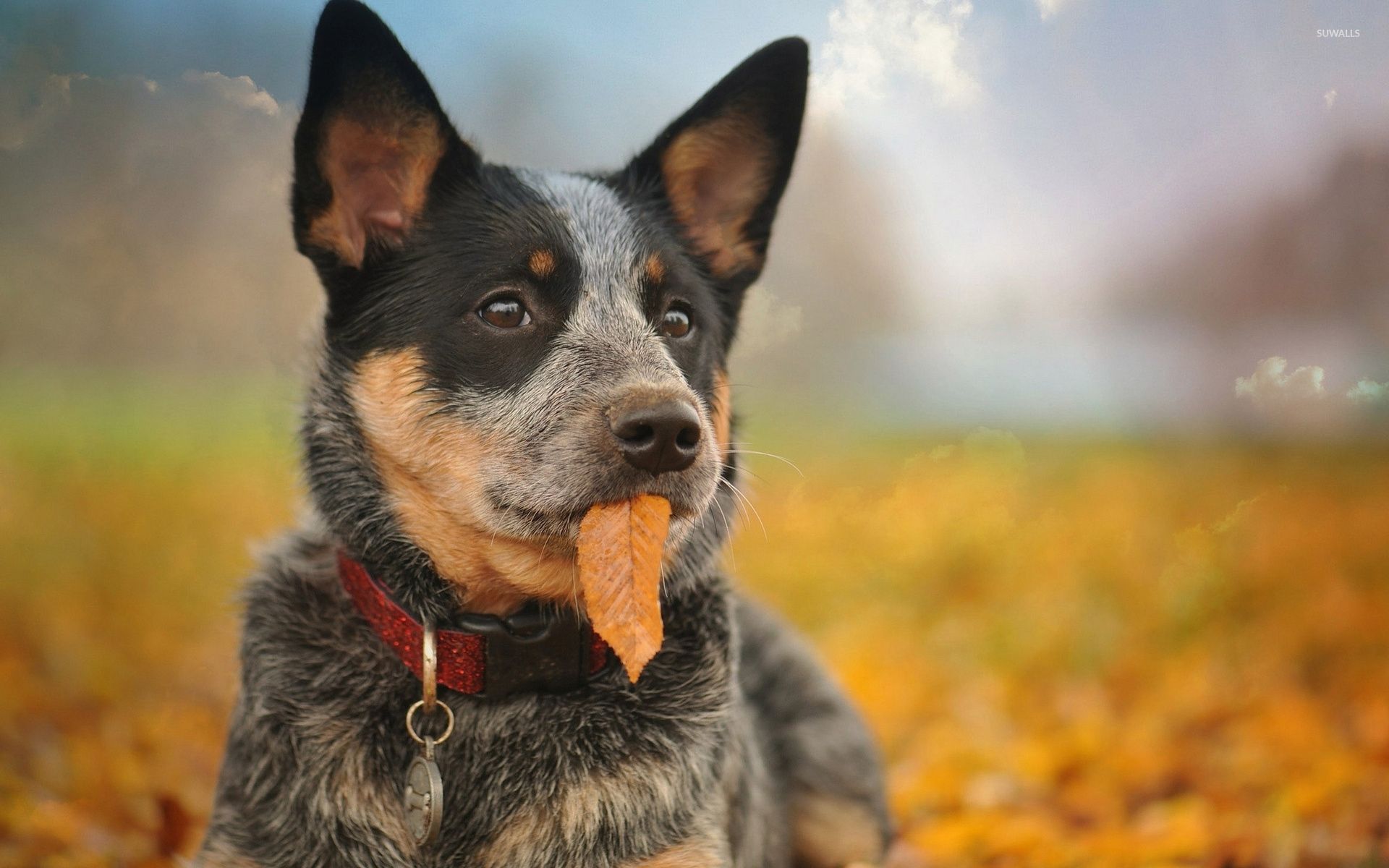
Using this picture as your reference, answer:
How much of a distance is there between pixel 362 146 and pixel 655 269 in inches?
29.3

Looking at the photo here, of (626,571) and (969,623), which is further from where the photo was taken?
(969,623)

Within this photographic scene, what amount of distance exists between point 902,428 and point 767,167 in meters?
2.65

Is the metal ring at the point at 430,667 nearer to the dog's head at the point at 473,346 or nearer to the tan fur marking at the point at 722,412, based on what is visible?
the dog's head at the point at 473,346

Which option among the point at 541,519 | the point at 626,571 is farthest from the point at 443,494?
the point at 626,571

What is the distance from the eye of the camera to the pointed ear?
275 cm

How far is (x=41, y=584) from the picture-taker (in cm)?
395

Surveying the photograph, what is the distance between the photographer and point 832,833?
3.24 metres

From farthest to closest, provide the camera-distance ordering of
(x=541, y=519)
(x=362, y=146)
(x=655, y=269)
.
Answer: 1. (x=655, y=269)
2. (x=362, y=146)
3. (x=541, y=519)

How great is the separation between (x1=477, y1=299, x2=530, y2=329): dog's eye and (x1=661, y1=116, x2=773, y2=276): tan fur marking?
73 cm

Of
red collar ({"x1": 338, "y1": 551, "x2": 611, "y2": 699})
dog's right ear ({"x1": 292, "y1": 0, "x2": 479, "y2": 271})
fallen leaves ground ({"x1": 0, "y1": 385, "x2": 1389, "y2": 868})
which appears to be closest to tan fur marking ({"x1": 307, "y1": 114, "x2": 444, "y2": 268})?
dog's right ear ({"x1": 292, "y1": 0, "x2": 479, "y2": 271})

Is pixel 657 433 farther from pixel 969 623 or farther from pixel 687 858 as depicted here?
pixel 969 623

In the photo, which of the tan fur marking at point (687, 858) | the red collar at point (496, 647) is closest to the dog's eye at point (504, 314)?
the red collar at point (496, 647)

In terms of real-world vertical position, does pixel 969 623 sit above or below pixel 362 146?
A: below

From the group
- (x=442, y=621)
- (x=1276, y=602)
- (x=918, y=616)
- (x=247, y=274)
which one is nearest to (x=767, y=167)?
(x=442, y=621)
